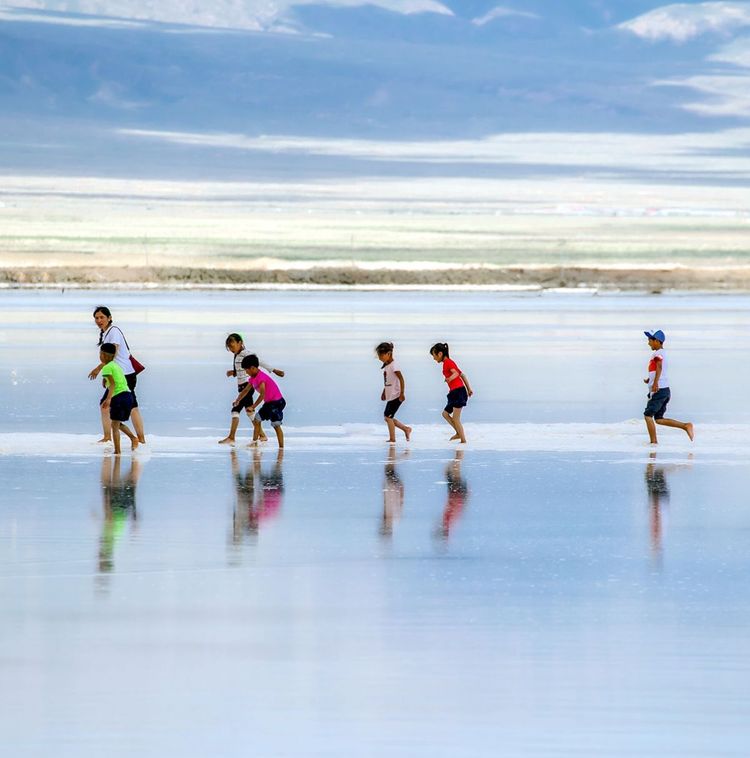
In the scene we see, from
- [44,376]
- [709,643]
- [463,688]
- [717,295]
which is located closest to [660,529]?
[709,643]

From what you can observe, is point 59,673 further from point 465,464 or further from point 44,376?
point 44,376

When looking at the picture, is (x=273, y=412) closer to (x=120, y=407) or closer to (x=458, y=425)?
(x=120, y=407)

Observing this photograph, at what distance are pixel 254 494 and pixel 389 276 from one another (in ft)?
220

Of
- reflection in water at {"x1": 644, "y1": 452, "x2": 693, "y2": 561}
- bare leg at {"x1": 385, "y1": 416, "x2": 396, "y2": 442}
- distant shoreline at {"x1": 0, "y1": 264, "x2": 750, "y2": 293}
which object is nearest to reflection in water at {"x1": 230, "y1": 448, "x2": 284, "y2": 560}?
bare leg at {"x1": 385, "y1": 416, "x2": 396, "y2": 442}

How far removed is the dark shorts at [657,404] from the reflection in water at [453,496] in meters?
1.61

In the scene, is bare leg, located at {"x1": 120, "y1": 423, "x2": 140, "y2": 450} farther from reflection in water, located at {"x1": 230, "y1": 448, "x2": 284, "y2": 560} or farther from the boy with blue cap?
the boy with blue cap

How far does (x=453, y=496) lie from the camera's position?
12180 mm

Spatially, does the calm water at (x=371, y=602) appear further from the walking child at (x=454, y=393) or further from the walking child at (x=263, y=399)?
the walking child at (x=454, y=393)

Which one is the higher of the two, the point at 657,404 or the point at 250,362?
the point at 250,362

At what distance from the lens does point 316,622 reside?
808cm

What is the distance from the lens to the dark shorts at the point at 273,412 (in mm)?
15070

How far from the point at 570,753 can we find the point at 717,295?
5523cm

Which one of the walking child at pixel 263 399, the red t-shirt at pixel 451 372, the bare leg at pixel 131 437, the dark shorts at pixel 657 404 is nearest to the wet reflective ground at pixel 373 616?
the bare leg at pixel 131 437

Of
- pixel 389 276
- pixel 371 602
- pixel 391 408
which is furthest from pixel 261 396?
pixel 389 276
